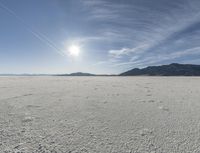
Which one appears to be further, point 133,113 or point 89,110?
point 89,110

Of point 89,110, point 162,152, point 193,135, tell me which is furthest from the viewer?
point 89,110

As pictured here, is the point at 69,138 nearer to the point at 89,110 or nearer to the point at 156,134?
the point at 156,134

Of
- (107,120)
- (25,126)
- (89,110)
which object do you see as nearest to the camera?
(25,126)

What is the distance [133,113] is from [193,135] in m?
1.91

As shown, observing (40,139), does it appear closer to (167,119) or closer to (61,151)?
(61,151)

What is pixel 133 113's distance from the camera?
4.84 metres

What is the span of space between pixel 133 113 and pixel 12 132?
3.36 metres

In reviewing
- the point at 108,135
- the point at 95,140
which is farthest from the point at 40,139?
the point at 108,135

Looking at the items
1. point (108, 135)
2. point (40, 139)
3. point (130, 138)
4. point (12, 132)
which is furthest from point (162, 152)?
point (12, 132)

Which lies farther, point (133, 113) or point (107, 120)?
point (133, 113)

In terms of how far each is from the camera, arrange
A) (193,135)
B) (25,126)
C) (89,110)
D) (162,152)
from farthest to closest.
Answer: (89,110) < (25,126) < (193,135) < (162,152)

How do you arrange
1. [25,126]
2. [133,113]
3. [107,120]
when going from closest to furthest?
[25,126], [107,120], [133,113]

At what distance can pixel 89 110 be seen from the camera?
5.21 meters

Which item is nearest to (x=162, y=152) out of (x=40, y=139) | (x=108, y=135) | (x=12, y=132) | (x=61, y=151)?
(x=108, y=135)
